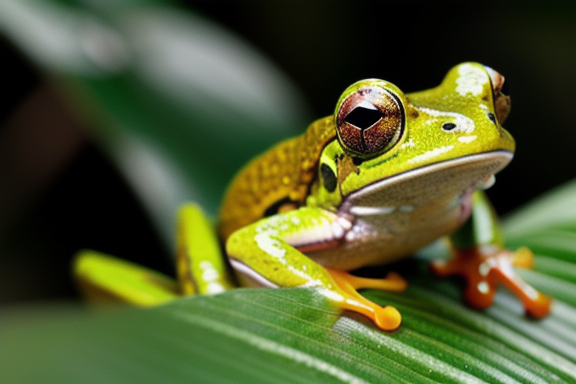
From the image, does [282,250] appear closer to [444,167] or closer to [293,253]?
[293,253]

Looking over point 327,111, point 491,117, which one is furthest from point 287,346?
point 327,111

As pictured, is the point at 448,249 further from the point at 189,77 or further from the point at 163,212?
the point at 189,77

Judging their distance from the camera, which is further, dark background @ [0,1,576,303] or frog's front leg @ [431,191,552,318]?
dark background @ [0,1,576,303]

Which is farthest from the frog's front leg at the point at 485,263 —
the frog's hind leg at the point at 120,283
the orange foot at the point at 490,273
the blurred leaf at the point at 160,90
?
the blurred leaf at the point at 160,90

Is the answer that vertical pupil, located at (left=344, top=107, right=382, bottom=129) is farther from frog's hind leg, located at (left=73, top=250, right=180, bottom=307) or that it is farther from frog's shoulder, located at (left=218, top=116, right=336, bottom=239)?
frog's hind leg, located at (left=73, top=250, right=180, bottom=307)

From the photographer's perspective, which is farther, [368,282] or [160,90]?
[160,90]

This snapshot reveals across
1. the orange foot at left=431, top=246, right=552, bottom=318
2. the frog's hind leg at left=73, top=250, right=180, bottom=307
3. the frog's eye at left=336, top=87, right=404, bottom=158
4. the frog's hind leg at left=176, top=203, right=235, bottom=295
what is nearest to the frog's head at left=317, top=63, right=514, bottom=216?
the frog's eye at left=336, top=87, right=404, bottom=158

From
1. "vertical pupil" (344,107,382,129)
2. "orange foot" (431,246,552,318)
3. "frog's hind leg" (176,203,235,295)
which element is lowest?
"frog's hind leg" (176,203,235,295)

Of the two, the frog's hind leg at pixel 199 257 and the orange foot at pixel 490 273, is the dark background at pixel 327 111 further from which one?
the orange foot at pixel 490 273

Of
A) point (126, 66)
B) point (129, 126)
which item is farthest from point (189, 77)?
point (129, 126)
